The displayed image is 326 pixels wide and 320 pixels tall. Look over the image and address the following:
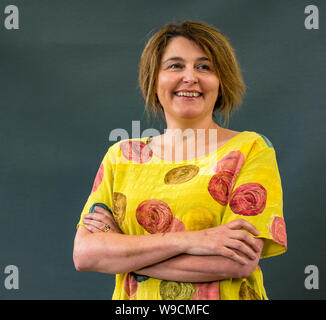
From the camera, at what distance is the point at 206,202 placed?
1.42 m

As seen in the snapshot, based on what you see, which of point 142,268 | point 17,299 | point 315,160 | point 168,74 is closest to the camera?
point 142,268

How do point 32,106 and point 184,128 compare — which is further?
point 32,106

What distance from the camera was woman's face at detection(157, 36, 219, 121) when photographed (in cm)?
153

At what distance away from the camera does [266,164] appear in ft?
4.74

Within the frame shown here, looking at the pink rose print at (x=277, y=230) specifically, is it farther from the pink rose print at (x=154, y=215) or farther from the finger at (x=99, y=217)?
the finger at (x=99, y=217)

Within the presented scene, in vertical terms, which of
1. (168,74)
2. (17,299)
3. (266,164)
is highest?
(168,74)

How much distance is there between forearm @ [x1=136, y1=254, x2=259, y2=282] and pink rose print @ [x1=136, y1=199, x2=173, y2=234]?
111mm

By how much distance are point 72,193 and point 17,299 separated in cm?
52

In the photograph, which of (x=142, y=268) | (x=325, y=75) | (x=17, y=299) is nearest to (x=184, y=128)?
(x=142, y=268)

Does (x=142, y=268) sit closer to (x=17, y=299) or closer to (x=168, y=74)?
(x=168, y=74)

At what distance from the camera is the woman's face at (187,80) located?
1.53m

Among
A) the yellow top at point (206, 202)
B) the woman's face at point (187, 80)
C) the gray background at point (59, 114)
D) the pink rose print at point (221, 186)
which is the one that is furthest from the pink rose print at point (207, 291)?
the gray background at point (59, 114)

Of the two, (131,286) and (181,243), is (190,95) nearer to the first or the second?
(181,243)

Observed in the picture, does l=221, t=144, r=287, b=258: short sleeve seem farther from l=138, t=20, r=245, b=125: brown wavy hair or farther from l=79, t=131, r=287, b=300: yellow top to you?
l=138, t=20, r=245, b=125: brown wavy hair
